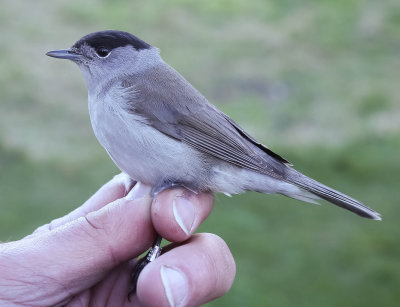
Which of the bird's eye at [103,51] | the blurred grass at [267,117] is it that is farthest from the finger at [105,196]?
the blurred grass at [267,117]

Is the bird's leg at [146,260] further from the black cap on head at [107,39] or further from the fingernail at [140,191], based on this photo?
the black cap on head at [107,39]

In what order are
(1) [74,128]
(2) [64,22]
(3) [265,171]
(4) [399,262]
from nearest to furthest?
(3) [265,171] → (4) [399,262] → (1) [74,128] → (2) [64,22]

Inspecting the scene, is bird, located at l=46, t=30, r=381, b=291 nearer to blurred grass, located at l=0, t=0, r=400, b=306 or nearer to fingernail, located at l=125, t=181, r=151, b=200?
fingernail, located at l=125, t=181, r=151, b=200

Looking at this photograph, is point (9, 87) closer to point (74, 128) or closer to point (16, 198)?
point (74, 128)

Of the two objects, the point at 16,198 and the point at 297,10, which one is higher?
the point at 297,10

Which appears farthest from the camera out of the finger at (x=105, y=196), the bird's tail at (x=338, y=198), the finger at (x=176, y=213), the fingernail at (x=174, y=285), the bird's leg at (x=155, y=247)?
the finger at (x=105, y=196)

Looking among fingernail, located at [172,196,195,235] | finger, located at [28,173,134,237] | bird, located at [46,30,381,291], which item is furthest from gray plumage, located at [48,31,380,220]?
finger, located at [28,173,134,237]

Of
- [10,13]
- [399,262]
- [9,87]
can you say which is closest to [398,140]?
[399,262]
